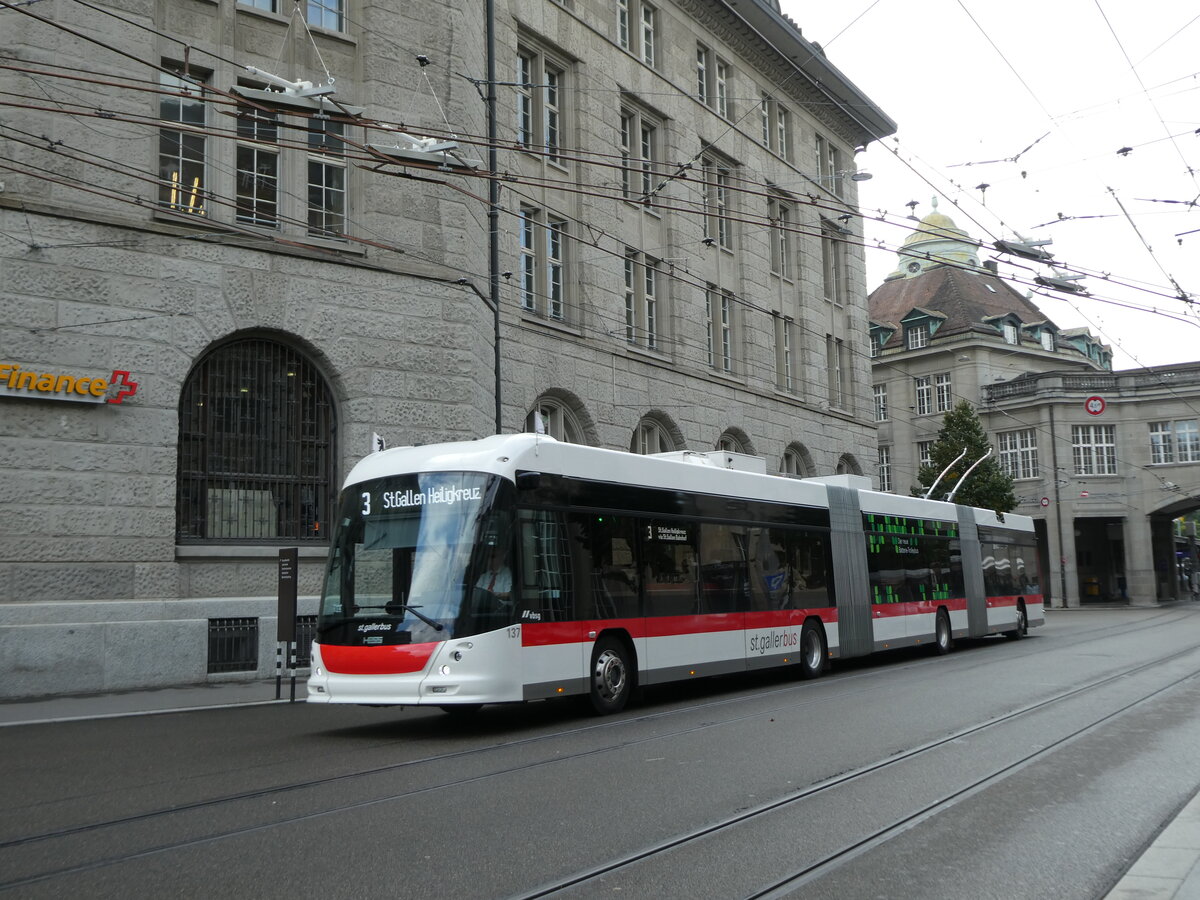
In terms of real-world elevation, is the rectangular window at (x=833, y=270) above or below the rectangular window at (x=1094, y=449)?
above

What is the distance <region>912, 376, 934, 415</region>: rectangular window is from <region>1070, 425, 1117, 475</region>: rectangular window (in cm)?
822

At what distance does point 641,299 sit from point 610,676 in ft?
55.6

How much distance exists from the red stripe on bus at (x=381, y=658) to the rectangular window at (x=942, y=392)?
2289 inches

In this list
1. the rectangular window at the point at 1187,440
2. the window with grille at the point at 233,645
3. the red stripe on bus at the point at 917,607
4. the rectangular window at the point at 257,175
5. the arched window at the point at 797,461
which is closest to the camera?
the window with grille at the point at 233,645

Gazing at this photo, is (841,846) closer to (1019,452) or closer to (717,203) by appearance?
(717,203)

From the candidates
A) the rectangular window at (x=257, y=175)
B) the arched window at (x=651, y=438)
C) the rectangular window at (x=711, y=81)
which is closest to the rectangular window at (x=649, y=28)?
the rectangular window at (x=711, y=81)

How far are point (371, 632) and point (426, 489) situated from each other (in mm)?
1526

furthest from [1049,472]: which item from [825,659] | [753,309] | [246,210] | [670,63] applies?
[246,210]

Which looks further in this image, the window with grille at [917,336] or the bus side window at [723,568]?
the window with grille at [917,336]

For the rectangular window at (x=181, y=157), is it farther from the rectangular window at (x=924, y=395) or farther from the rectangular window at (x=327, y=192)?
the rectangular window at (x=924, y=395)

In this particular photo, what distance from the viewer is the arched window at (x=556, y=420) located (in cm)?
2503

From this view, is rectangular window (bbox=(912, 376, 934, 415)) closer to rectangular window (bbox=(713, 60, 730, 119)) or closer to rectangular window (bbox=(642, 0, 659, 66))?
rectangular window (bbox=(713, 60, 730, 119))

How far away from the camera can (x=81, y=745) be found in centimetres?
1162

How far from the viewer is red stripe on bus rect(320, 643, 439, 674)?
1159 centimetres
